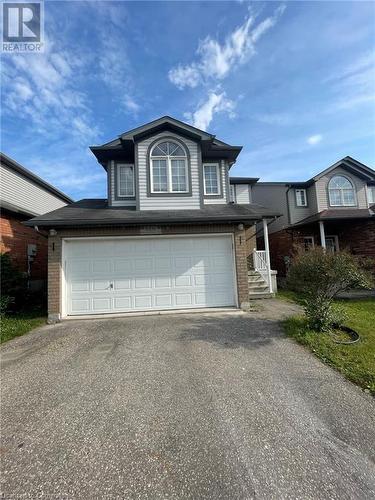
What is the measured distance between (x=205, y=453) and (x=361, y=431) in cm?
178

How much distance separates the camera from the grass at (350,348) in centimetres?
381

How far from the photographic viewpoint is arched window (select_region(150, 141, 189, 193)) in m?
8.96

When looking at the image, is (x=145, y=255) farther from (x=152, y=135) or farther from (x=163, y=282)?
(x=152, y=135)

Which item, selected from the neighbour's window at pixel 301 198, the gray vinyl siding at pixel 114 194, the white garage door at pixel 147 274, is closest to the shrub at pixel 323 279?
the white garage door at pixel 147 274

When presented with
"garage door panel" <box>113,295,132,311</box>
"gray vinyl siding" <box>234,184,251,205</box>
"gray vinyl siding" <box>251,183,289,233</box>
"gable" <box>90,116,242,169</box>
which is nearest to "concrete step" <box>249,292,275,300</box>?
"garage door panel" <box>113,295,132,311</box>

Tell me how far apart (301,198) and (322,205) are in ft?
4.61

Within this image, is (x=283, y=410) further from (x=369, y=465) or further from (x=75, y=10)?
(x=75, y=10)

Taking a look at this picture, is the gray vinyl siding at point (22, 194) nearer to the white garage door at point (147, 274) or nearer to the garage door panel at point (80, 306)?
the white garage door at point (147, 274)

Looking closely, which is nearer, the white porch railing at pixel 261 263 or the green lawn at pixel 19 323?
the green lawn at pixel 19 323

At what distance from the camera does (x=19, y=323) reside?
22.5ft

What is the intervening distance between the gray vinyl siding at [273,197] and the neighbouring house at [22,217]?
13006 millimetres

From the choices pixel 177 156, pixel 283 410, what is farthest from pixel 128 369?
pixel 177 156

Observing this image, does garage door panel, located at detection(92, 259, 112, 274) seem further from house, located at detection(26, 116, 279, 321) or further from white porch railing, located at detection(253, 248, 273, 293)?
white porch railing, located at detection(253, 248, 273, 293)

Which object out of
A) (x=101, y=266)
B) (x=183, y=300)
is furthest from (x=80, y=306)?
(x=183, y=300)
